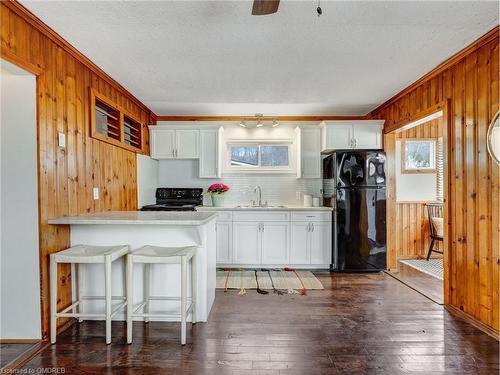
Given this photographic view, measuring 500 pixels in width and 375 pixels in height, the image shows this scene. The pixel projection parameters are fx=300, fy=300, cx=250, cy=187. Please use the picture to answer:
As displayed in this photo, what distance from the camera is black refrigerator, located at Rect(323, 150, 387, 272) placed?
13.6ft

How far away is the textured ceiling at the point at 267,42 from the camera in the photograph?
1989 millimetres

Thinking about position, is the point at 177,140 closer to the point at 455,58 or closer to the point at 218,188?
the point at 218,188

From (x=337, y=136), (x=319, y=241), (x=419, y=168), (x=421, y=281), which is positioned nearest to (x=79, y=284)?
(x=319, y=241)

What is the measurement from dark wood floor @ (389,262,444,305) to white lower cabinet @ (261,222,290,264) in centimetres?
152

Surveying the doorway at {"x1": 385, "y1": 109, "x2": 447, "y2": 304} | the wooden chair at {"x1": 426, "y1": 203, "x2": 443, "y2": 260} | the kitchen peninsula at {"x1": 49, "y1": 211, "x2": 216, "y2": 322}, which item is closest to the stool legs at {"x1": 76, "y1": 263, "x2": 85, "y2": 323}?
the kitchen peninsula at {"x1": 49, "y1": 211, "x2": 216, "y2": 322}

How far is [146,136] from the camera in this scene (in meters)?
4.57

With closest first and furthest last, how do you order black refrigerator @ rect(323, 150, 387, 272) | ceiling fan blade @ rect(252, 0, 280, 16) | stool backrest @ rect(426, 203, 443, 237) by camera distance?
ceiling fan blade @ rect(252, 0, 280, 16), black refrigerator @ rect(323, 150, 387, 272), stool backrest @ rect(426, 203, 443, 237)

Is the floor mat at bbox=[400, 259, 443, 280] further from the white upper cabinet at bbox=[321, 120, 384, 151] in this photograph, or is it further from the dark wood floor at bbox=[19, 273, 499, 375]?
the white upper cabinet at bbox=[321, 120, 384, 151]

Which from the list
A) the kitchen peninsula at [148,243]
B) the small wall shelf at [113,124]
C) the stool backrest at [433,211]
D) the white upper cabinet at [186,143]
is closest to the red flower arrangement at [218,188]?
the white upper cabinet at [186,143]

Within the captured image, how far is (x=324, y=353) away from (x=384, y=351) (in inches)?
17.2

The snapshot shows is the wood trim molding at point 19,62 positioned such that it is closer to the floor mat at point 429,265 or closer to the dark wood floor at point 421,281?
the dark wood floor at point 421,281

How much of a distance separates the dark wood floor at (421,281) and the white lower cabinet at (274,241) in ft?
5.00

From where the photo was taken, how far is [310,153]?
15.5ft

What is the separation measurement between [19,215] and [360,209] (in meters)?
3.77
